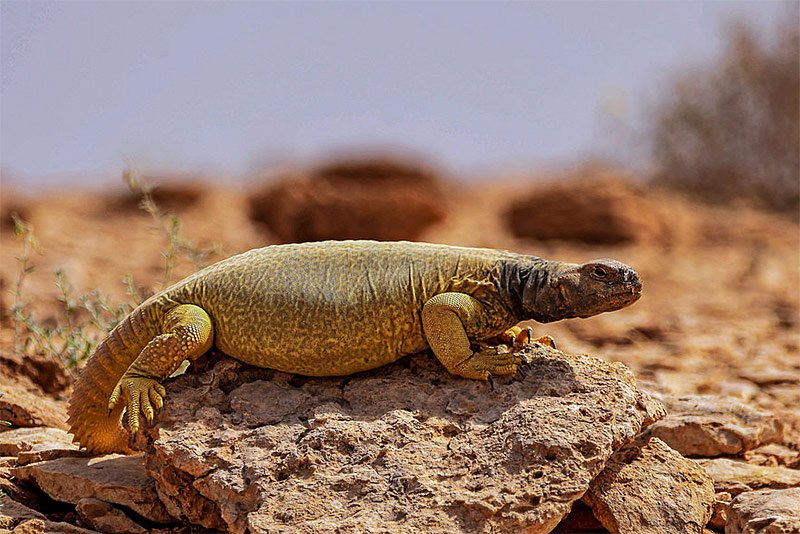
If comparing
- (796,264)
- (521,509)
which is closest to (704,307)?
(796,264)

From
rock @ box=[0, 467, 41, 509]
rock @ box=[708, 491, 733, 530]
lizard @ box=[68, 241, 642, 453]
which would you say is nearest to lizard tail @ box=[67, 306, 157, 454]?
lizard @ box=[68, 241, 642, 453]

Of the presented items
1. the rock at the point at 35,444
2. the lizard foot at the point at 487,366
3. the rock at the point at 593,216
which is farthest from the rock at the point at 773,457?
the rock at the point at 593,216

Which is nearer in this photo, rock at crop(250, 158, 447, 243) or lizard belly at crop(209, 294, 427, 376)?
lizard belly at crop(209, 294, 427, 376)

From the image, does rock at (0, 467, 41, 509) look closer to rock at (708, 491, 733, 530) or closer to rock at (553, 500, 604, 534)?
rock at (553, 500, 604, 534)

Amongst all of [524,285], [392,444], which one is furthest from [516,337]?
[392,444]

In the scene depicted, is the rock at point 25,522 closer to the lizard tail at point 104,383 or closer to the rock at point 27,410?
the lizard tail at point 104,383

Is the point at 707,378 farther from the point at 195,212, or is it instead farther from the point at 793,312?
the point at 195,212
